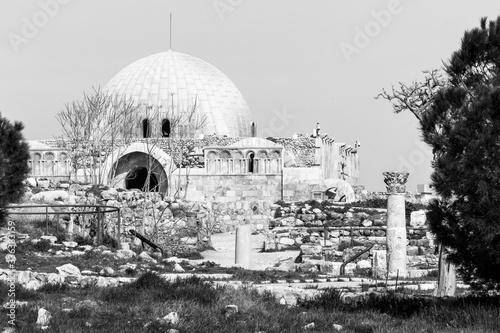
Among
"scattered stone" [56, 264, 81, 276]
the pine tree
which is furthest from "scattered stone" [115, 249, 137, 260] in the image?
the pine tree

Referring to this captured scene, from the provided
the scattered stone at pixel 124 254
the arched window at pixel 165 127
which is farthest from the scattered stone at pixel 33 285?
the arched window at pixel 165 127

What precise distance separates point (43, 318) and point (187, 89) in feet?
142

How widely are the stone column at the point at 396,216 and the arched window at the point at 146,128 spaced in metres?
31.0

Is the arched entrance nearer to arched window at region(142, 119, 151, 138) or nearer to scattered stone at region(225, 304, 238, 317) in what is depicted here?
arched window at region(142, 119, 151, 138)

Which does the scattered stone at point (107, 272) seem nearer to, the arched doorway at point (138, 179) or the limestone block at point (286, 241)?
the limestone block at point (286, 241)

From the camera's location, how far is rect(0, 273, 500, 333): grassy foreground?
8.11 m

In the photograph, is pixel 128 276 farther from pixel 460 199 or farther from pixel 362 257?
pixel 362 257

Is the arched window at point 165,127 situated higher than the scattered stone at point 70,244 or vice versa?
the arched window at point 165,127

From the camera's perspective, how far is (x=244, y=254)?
60.4 ft

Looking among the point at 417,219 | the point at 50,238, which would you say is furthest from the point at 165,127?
the point at 50,238

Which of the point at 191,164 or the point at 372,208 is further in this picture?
the point at 191,164

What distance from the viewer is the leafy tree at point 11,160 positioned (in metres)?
11.2

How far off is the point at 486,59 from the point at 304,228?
1602 cm

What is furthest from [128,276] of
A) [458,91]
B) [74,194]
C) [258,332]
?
[74,194]
